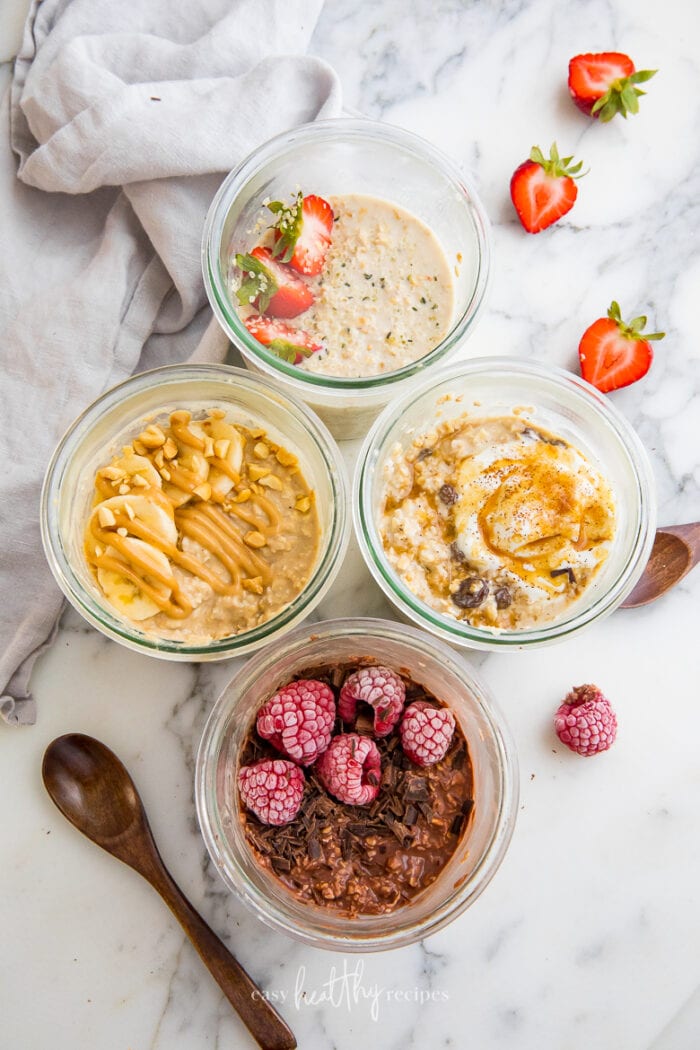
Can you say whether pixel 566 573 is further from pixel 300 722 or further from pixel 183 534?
pixel 183 534

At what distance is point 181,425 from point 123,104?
0.59 metres

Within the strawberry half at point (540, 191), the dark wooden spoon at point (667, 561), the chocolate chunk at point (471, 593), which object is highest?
the strawberry half at point (540, 191)

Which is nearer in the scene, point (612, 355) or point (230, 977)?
point (230, 977)

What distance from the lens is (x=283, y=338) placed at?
1.59m

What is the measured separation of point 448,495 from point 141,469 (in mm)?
517

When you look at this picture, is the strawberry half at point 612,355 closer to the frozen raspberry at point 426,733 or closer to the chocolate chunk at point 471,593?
the chocolate chunk at point 471,593

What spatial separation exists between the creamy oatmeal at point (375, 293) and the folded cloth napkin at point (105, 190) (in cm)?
19

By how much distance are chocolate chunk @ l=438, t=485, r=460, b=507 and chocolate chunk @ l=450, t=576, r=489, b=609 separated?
0.13 meters

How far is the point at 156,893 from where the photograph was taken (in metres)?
1.72

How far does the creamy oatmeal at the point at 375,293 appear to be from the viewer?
1.60 m

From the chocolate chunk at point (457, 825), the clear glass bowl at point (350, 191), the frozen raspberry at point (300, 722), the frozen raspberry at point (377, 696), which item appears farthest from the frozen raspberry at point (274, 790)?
the clear glass bowl at point (350, 191)

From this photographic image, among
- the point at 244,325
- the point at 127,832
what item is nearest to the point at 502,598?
the point at 244,325

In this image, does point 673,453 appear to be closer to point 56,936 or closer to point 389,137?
point 389,137

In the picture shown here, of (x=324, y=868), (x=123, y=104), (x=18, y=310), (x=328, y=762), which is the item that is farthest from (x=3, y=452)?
(x=324, y=868)
